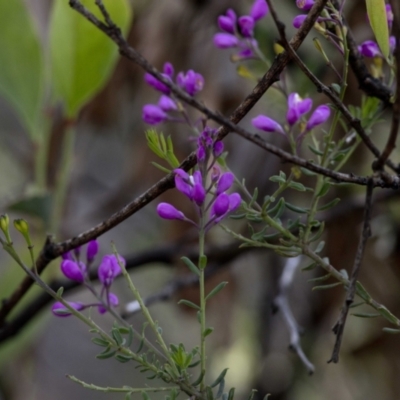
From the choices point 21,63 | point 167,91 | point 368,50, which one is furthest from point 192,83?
point 21,63

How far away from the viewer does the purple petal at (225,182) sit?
37cm

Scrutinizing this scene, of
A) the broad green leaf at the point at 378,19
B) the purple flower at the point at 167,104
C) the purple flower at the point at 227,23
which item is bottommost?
the purple flower at the point at 167,104

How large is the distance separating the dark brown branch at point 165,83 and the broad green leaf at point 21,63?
442mm

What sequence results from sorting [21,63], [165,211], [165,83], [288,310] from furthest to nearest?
[21,63], [288,310], [165,211], [165,83]

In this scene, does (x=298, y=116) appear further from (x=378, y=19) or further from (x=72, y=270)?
(x=72, y=270)

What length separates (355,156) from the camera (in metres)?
1.11

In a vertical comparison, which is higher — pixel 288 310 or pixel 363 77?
pixel 363 77

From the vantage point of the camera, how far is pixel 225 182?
1.21ft

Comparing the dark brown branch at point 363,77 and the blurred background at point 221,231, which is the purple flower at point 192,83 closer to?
the dark brown branch at point 363,77

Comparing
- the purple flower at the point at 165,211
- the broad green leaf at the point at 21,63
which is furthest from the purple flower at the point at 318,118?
the broad green leaf at the point at 21,63

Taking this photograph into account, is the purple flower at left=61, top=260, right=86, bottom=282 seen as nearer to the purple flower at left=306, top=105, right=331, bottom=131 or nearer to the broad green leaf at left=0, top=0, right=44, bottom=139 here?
the purple flower at left=306, top=105, right=331, bottom=131

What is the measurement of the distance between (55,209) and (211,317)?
0.54 m

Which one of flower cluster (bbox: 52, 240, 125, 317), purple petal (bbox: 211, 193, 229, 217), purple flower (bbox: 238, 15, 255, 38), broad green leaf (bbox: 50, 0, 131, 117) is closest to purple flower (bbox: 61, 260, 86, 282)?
flower cluster (bbox: 52, 240, 125, 317)

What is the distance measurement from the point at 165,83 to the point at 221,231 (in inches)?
39.4
